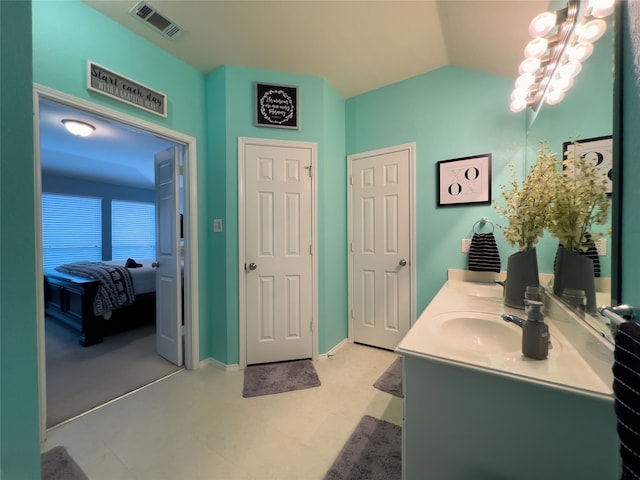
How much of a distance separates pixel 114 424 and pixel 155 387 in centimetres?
39

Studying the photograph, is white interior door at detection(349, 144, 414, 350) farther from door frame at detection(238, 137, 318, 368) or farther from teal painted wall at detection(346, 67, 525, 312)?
door frame at detection(238, 137, 318, 368)

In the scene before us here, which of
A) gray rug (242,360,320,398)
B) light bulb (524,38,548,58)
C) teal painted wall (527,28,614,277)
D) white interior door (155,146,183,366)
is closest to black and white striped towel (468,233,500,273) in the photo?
teal painted wall (527,28,614,277)

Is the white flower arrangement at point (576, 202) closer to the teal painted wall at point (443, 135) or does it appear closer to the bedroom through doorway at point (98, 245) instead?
the teal painted wall at point (443, 135)

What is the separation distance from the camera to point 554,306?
3.30 feet

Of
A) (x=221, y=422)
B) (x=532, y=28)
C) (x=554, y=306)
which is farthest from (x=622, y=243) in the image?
(x=221, y=422)

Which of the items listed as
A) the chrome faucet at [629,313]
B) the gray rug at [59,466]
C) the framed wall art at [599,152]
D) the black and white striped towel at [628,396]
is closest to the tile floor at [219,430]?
the gray rug at [59,466]

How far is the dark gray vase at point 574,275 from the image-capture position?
817 mm

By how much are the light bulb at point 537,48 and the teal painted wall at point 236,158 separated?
1482 millimetres

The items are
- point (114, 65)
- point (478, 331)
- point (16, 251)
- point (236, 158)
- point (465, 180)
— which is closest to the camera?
point (16, 251)

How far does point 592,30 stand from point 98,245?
7117 millimetres

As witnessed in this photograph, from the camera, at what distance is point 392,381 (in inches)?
76.5

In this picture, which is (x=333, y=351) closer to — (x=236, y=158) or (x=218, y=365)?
(x=218, y=365)

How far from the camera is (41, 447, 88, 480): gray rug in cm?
120

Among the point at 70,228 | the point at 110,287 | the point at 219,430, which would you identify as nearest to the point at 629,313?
the point at 219,430
